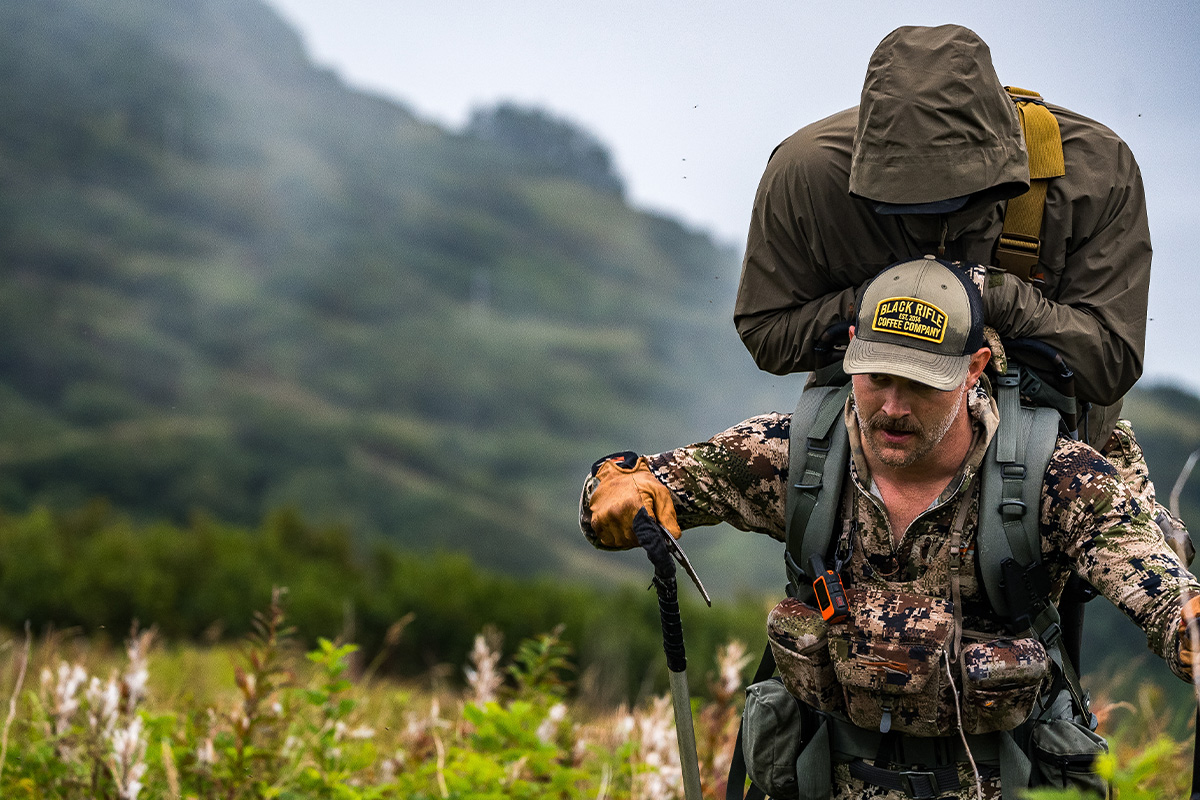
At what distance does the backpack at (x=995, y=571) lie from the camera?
3.10 metres

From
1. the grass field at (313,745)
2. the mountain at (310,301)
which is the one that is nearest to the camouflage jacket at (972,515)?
the grass field at (313,745)

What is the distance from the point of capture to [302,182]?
156m

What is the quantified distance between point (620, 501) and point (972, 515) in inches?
38.9

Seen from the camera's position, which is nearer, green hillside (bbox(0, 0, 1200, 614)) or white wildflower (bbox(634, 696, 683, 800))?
white wildflower (bbox(634, 696, 683, 800))

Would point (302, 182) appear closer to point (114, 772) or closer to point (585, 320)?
point (585, 320)

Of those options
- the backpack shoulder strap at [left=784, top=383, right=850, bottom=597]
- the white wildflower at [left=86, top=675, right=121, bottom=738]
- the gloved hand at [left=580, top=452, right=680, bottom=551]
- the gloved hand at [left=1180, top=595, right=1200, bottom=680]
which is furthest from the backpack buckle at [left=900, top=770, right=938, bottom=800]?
the white wildflower at [left=86, top=675, right=121, bottom=738]

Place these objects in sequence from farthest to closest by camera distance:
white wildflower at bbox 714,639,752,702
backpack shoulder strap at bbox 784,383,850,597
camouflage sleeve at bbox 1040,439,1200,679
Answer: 1. white wildflower at bbox 714,639,752,702
2. backpack shoulder strap at bbox 784,383,850,597
3. camouflage sleeve at bbox 1040,439,1200,679

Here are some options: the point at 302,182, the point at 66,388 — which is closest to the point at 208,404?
the point at 66,388

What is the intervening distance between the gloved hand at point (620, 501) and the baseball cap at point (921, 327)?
2.18ft

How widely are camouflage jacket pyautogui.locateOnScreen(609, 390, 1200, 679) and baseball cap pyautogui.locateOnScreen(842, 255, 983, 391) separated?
231 mm

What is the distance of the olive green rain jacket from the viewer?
3.19 metres

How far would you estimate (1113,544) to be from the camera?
2.94 metres

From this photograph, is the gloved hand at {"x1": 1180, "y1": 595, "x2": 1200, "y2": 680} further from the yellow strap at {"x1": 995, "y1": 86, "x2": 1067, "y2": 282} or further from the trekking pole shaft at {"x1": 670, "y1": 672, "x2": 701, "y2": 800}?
the trekking pole shaft at {"x1": 670, "y1": 672, "x2": 701, "y2": 800}

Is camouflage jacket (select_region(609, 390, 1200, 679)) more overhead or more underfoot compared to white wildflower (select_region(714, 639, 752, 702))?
more overhead
